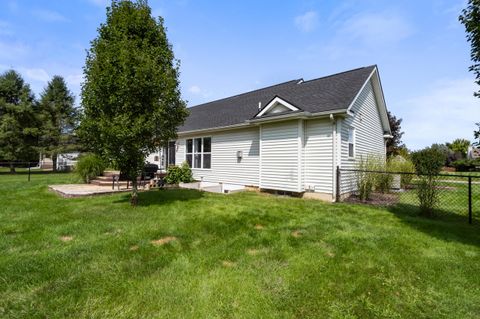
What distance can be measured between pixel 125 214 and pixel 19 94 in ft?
102

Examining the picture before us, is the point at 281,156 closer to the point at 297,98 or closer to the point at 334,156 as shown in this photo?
the point at 334,156

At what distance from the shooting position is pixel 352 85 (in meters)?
9.90

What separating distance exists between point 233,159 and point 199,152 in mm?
2870

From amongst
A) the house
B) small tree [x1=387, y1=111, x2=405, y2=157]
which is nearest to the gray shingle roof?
the house

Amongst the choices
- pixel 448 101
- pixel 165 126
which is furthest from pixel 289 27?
pixel 448 101

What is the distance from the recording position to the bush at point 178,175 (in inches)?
504

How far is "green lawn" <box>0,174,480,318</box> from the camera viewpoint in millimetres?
2629

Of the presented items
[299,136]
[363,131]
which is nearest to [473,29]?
[299,136]

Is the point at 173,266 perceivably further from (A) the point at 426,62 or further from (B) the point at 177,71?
(A) the point at 426,62

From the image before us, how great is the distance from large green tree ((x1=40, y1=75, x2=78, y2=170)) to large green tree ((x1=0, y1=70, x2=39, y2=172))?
0.95 m

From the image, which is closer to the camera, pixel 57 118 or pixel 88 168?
pixel 88 168

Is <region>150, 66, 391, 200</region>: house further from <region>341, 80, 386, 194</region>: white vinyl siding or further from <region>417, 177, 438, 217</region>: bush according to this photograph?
<region>417, 177, 438, 217</region>: bush

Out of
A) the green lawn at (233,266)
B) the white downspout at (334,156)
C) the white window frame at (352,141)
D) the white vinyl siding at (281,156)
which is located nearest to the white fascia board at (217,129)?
the white vinyl siding at (281,156)

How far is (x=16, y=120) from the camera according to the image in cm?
2505
